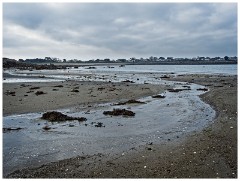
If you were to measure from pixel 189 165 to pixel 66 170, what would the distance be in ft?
12.7

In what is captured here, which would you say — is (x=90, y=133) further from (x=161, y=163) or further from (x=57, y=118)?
(x=161, y=163)

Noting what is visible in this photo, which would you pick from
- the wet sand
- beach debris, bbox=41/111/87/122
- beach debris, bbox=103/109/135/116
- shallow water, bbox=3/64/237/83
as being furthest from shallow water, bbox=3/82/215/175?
shallow water, bbox=3/64/237/83

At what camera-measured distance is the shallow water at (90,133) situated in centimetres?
995

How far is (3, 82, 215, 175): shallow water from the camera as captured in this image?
9.95 metres

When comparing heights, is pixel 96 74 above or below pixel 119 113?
above

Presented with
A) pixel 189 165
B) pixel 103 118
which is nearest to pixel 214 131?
pixel 189 165

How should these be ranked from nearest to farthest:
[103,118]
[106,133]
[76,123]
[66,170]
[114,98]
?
1. [66,170]
2. [106,133]
3. [76,123]
4. [103,118]
5. [114,98]

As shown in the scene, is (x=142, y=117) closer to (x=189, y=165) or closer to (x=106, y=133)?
(x=106, y=133)

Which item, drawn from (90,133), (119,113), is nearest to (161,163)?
(90,133)

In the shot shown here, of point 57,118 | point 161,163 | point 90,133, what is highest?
point 57,118

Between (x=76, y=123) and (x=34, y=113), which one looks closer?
(x=76, y=123)

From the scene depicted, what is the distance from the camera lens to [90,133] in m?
12.6

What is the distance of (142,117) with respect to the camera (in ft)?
52.9

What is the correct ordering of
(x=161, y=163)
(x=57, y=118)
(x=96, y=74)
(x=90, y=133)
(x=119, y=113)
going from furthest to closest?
(x=96, y=74), (x=119, y=113), (x=57, y=118), (x=90, y=133), (x=161, y=163)
